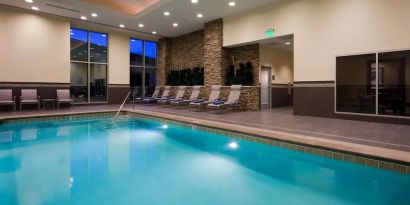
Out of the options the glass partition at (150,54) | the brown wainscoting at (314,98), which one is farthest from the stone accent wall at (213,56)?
the brown wainscoting at (314,98)

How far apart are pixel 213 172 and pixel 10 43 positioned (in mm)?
Result: 9502

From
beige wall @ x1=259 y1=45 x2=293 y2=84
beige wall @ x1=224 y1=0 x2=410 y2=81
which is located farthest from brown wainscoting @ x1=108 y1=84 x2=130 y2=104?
beige wall @ x1=224 y1=0 x2=410 y2=81

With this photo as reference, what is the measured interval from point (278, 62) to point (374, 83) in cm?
493

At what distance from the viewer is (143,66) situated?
1353 cm

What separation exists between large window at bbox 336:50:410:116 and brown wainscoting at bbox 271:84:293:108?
3.79m

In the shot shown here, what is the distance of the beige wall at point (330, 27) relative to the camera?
18.6 ft

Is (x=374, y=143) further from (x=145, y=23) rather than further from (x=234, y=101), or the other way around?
(x=145, y=23)

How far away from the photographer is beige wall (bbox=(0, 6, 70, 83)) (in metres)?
8.79

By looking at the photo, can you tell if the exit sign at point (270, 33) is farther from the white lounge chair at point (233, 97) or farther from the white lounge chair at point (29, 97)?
the white lounge chair at point (29, 97)

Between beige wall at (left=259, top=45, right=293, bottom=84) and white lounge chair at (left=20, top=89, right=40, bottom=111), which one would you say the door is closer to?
beige wall at (left=259, top=45, right=293, bottom=84)

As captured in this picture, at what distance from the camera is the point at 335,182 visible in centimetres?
302

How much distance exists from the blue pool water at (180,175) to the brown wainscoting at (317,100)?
11.3 feet

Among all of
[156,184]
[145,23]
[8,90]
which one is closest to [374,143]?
[156,184]

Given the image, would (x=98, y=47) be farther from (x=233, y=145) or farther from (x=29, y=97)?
(x=233, y=145)
